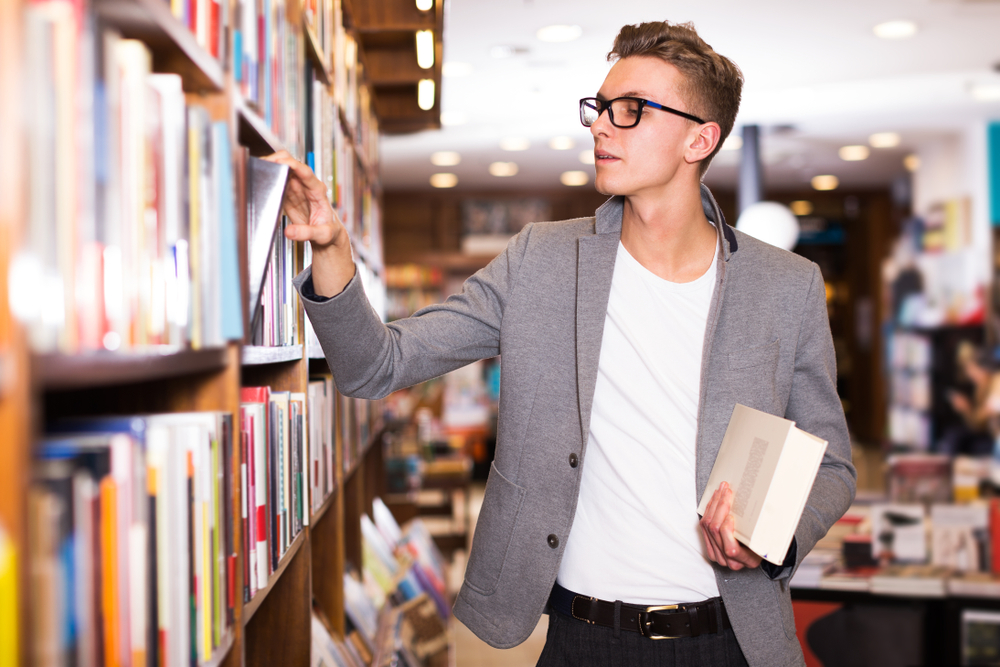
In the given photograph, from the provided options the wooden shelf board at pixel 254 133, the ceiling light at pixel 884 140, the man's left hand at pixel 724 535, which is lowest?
the man's left hand at pixel 724 535

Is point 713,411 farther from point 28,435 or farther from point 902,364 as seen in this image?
point 902,364

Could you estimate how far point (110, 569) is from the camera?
2.07ft

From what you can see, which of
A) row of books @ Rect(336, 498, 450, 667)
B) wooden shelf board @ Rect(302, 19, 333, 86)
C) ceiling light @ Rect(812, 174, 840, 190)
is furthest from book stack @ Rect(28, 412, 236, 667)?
ceiling light @ Rect(812, 174, 840, 190)

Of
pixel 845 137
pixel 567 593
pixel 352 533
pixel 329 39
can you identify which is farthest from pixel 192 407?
pixel 845 137

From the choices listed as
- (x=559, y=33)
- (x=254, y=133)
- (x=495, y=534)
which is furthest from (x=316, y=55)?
(x=559, y=33)

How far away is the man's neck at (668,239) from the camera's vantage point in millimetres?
1446

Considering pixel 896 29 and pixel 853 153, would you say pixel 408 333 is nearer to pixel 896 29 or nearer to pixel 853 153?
pixel 896 29

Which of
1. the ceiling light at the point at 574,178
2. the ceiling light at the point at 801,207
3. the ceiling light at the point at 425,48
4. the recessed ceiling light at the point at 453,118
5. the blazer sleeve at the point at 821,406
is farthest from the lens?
the ceiling light at the point at 801,207

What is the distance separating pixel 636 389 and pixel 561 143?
5.64 metres

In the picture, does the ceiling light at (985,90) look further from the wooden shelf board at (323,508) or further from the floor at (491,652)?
the wooden shelf board at (323,508)

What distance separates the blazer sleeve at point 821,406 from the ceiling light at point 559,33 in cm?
306

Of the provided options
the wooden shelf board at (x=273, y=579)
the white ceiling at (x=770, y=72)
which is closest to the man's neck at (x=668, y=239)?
the wooden shelf board at (x=273, y=579)

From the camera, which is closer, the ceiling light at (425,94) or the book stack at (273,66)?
the book stack at (273,66)

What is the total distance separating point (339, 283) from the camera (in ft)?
3.69
